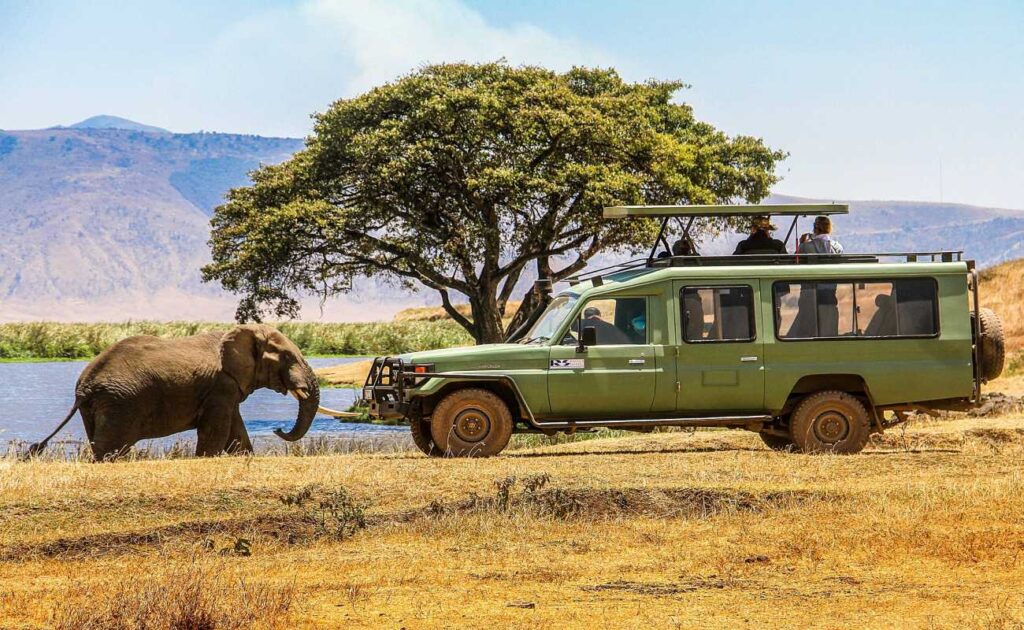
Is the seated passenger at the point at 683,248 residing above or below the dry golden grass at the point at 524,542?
above

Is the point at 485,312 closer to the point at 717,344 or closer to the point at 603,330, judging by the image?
the point at 603,330

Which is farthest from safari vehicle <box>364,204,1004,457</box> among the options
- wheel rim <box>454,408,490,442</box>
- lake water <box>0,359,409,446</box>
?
lake water <box>0,359,409,446</box>

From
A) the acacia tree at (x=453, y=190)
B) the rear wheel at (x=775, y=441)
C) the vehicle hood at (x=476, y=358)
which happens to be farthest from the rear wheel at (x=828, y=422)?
the acacia tree at (x=453, y=190)

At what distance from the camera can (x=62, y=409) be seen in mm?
43250

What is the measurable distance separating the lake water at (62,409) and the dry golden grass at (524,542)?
49.0ft

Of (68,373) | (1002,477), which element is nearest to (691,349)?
(1002,477)

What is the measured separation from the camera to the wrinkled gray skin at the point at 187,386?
21172 millimetres

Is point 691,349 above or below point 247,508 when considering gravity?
above

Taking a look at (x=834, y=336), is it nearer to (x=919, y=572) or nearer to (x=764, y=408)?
(x=764, y=408)

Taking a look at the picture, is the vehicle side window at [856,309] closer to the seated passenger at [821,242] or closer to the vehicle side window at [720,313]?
the vehicle side window at [720,313]

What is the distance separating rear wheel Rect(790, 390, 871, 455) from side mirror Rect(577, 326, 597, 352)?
2.63 m

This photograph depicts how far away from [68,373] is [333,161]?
100 ft

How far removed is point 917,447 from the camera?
17.8 metres

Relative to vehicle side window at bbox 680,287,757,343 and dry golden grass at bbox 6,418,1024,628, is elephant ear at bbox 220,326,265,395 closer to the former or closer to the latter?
dry golden grass at bbox 6,418,1024,628
